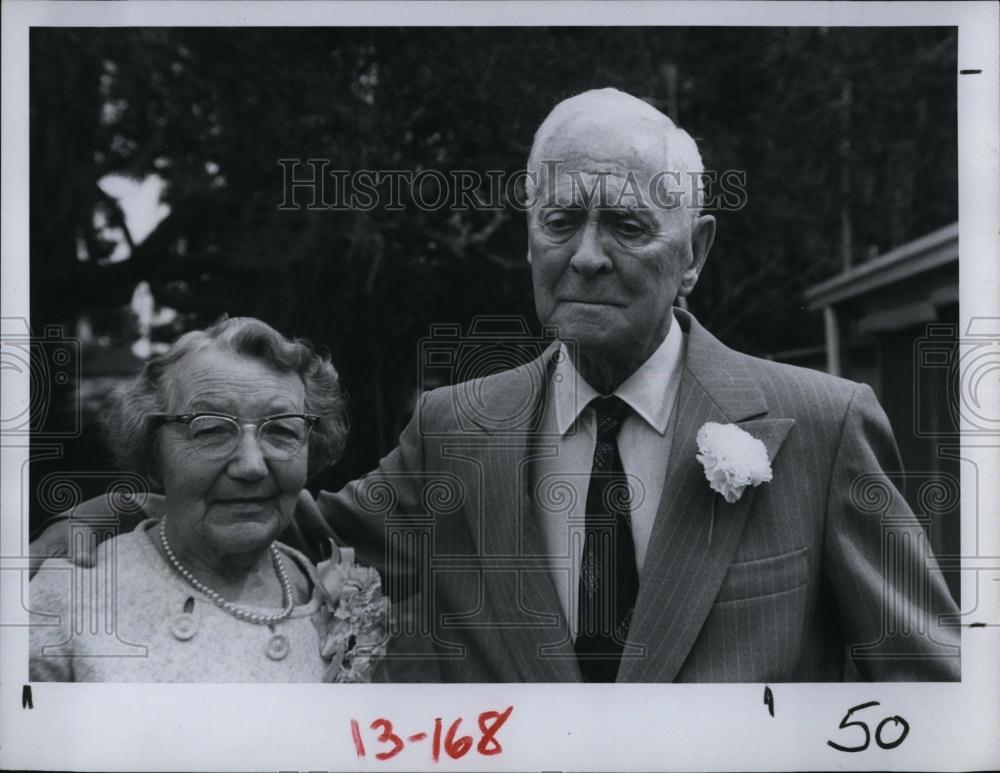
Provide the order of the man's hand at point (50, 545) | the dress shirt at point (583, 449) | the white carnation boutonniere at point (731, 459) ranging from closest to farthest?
the white carnation boutonniere at point (731, 459) < the dress shirt at point (583, 449) < the man's hand at point (50, 545)

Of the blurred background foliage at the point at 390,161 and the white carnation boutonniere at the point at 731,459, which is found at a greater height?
the blurred background foliage at the point at 390,161

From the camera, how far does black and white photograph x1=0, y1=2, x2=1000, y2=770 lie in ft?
8.95

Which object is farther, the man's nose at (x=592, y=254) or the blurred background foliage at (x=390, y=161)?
the blurred background foliage at (x=390, y=161)

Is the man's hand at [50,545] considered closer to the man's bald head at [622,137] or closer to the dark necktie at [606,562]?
the dark necktie at [606,562]

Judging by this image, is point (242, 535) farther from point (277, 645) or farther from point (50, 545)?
point (50, 545)

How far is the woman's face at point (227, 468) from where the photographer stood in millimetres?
2686

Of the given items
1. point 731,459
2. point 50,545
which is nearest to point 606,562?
point 731,459

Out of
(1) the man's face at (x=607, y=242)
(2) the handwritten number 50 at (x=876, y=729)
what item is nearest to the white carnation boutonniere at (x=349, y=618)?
(1) the man's face at (x=607, y=242)

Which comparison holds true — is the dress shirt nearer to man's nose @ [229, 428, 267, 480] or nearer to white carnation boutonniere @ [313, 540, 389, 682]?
white carnation boutonniere @ [313, 540, 389, 682]

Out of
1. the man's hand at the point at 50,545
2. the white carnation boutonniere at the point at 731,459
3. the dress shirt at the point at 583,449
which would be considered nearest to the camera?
the white carnation boutonniere at the point at 731,459

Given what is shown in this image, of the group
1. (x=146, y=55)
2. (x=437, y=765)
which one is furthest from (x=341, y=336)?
(x=437, y=765)

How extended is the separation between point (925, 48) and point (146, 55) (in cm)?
208

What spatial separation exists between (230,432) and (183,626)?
Result: 53 cm

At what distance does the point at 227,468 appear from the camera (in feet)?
8.79
